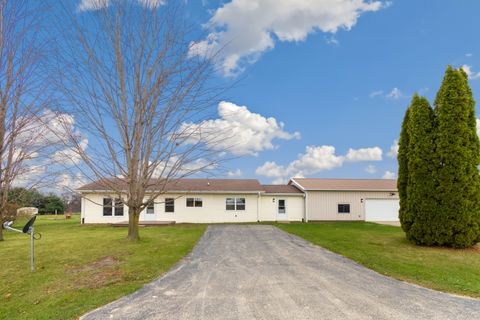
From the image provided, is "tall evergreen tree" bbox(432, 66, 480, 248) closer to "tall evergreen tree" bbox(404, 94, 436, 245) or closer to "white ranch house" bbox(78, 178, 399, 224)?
"tall evergreen tree" bbox(404, 94, 436, 245)

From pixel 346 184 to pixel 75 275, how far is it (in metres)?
21.8

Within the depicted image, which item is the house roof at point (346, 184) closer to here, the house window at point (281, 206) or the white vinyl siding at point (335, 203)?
the white vinyl siding at point (335, 203)

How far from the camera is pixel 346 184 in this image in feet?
79.8

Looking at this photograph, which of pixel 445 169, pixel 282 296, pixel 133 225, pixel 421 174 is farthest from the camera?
pixel 133 225

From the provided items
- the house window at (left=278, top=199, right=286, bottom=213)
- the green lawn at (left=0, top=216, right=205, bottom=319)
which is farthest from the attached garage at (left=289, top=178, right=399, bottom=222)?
the green lawn at (left=0, top=216, right=205, bottom=319)

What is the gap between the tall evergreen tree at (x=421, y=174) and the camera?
1007 centimetres

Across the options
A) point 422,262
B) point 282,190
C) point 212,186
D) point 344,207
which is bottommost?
point 422,262

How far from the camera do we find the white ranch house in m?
20.9

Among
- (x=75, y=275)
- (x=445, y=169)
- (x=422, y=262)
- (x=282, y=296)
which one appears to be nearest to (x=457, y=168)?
(x=445, y=169)

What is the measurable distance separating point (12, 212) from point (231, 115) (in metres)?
17.9

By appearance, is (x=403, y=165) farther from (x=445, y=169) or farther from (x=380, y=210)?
(x=380, y=210)

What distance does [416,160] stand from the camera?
10.4m

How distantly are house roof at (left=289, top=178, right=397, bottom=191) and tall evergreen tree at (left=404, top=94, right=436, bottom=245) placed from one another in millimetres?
11555

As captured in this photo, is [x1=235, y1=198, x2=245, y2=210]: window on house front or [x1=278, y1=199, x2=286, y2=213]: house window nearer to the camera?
[x1=235, y1=198, x2=245, y2=210]: window on house front
